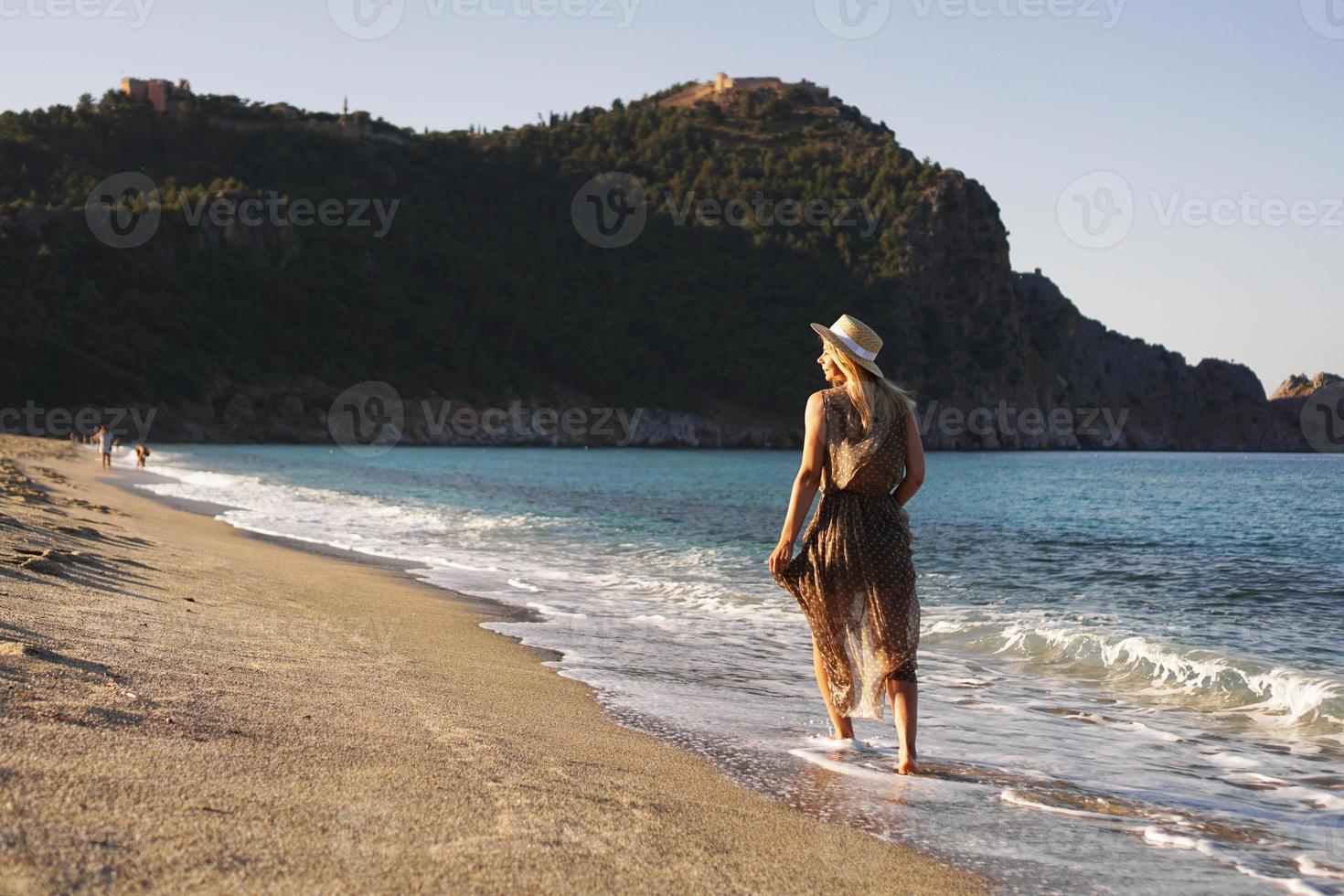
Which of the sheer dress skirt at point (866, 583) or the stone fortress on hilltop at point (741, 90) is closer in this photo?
the sheer dress skirt at point (866, 583)

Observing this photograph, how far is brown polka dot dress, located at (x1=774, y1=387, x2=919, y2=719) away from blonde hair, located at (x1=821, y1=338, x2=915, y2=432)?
0.10 feet

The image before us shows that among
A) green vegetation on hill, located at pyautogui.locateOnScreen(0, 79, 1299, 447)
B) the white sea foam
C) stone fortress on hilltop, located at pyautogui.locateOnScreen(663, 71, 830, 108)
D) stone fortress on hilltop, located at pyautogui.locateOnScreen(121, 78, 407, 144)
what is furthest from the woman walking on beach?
stone fortress on hilltop, located at pyautogui.locateOnScreen(663, 71, 830, 108)

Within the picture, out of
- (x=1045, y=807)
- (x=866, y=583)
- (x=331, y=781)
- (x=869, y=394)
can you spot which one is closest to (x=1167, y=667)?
(x=1045, y=807)

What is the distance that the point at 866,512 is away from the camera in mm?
4562

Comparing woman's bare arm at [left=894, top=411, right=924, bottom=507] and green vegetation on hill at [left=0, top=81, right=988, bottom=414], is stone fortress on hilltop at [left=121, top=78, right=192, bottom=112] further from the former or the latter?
woman's bare arm at [left=894, top=411, right=924, bottom=507]

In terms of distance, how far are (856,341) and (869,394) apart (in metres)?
0.23

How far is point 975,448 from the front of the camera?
407ft

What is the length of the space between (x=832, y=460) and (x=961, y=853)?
63.4 inches

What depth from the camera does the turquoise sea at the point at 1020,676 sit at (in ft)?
12.8

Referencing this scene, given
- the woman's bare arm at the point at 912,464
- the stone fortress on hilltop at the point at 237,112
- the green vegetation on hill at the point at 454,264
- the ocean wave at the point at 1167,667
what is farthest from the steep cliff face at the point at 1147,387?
the woman's bare arm at the point at 912,464

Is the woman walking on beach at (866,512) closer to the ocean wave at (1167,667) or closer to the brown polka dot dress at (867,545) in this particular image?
the brown polka dot dress at (867,545)

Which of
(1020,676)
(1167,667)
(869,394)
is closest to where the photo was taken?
(869,394)

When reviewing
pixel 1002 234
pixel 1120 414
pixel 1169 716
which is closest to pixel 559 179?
pixel 1002 234

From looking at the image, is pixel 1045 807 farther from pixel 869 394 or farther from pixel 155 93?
pixel 155 93
